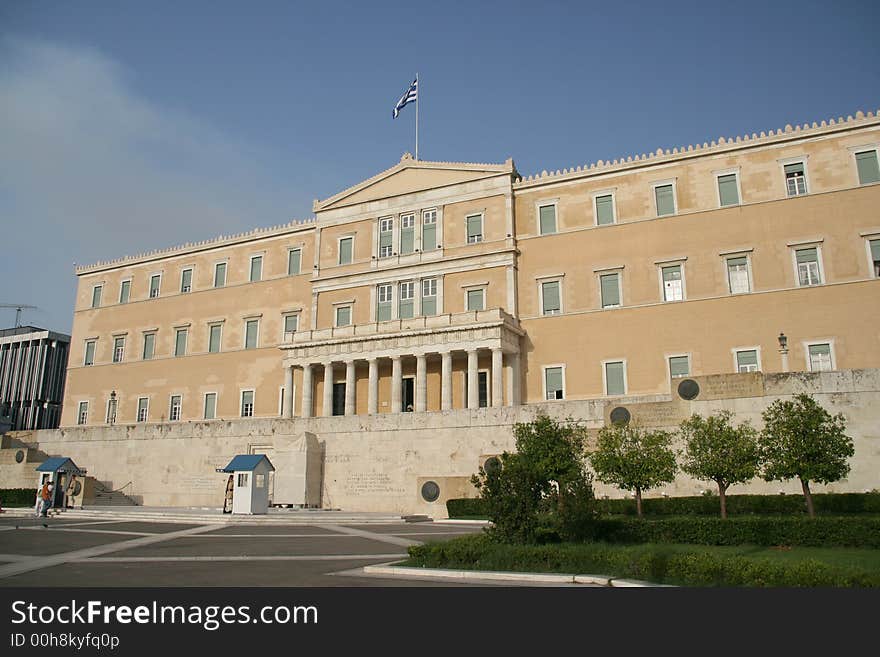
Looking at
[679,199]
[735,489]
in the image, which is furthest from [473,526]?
[679,199]

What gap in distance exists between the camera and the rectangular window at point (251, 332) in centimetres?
5381

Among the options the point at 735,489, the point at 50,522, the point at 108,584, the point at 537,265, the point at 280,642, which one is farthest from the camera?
the point at 537,265

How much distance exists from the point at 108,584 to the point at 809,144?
40.4m

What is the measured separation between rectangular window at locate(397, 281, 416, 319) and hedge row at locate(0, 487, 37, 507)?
78.9ft

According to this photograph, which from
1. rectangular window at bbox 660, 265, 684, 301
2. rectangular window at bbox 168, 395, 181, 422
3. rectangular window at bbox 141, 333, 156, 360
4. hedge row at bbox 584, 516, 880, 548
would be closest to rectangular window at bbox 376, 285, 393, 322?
rectangular window at bbox 660, 265, 684, 301

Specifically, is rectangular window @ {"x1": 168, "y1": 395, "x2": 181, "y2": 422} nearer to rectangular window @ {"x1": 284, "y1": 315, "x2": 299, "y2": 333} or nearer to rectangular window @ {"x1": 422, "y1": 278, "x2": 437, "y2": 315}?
rectangular window @ {"x1": 284, "y1": 315, "x2": 299, "y2": 333}

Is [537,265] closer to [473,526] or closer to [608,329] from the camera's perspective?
[608,329]

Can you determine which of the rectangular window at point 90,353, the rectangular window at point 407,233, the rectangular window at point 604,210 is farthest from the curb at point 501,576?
the rectangular window at point 90,353

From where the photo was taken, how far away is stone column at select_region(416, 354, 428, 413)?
42.6 m

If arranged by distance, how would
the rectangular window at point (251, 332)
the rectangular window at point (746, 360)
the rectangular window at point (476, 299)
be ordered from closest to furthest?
the rectangular window at point (746, 360) < the rectangular window at point (476, 299) < the rectangular window at point (251, 332)

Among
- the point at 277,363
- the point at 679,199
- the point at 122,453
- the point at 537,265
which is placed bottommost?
the point at 122,453

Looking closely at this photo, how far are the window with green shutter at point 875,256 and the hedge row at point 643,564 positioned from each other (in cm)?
2978

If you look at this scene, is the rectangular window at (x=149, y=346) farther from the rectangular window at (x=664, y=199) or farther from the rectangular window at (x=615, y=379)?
the rectangular window at (x=664, y=199)

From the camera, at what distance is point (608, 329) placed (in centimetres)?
4231
